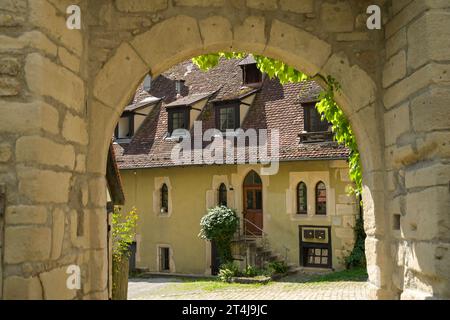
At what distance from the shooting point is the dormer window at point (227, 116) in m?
16.2

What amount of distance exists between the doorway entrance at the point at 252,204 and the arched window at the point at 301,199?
1305 mm

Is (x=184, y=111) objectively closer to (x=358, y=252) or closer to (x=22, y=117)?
(x=358, y=252)

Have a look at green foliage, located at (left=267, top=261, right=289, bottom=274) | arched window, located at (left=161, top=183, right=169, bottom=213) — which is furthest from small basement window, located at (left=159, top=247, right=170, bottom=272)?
green foliage, located at (left=267, top=261, right=289, bottom=274)

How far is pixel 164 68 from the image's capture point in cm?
381

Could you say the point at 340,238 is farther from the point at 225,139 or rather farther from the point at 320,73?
the point at 320,73

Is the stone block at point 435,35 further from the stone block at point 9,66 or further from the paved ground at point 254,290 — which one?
the paved ground at point 254,290

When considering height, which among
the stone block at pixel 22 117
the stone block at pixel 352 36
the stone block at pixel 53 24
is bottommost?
the stone block at pixel 22 117

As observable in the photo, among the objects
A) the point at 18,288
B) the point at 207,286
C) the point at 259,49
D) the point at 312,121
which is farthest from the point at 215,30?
the point at 312,121

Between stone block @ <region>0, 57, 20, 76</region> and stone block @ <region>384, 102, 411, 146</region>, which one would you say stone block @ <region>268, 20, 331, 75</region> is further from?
stone block @ <region>0, 57, 20, 76</region>

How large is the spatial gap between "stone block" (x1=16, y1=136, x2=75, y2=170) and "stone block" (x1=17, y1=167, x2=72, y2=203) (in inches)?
2.2

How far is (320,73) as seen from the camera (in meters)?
3.76

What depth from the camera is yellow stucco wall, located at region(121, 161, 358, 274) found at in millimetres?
14537

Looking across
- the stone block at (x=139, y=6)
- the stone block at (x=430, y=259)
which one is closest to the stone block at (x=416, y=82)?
the stone block at (x=430, y=259)
